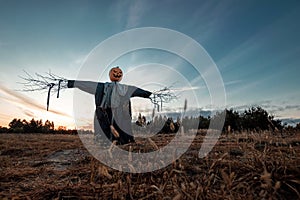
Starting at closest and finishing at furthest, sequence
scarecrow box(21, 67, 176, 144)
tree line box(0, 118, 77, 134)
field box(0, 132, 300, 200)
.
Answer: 1. field box(0, 132, 300, 200)
2. scarecrow box(21, 67, 176, 144)
3. tree line box(0, 118, 77, 134)

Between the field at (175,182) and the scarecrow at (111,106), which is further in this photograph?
the scarecrow at (111,106)

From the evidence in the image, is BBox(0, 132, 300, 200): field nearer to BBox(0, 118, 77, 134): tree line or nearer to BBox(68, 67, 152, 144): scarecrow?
BBox(68, 67, 152, 144): scarecrow

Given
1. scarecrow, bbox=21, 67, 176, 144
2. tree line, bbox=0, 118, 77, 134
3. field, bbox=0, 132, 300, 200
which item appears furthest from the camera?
tree line, bbox=0, 118, 77, 134

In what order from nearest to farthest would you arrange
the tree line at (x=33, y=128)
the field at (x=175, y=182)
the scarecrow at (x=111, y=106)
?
1. the field at (x=175, y=182)
2. the scarecrow at (x=111, y=106)
3. the tree line at (x=33, y=128)

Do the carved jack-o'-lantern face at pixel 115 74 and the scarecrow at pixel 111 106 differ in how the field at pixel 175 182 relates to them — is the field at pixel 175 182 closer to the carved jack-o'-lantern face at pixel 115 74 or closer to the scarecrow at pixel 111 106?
the scarecrow at pixel 111 106

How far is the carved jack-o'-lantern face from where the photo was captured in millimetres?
7625

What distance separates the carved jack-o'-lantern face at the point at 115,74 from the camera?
7.62 m

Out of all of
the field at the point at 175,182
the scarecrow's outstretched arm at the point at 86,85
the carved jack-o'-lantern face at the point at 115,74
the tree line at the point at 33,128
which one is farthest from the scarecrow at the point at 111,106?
the tree line at the point at 33,128

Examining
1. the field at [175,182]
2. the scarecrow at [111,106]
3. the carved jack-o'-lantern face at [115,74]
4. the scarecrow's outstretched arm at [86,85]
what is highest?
the carved jack-o'-lantern face at [115,74]

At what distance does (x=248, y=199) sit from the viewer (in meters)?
1.85

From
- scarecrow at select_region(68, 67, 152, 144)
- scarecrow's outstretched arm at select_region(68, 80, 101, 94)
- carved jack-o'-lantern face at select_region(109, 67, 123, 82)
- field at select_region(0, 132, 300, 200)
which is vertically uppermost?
carved jack-o'-lantern face at select_region(109, 67, 123, 82)

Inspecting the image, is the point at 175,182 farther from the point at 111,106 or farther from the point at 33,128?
the point at 33,128

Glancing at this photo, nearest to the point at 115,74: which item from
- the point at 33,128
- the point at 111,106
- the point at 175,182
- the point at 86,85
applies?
the point at 86,85

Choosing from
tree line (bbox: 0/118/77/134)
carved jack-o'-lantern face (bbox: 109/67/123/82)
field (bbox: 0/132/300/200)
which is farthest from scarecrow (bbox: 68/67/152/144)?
tree line (bbox: 0/118/77/134)
